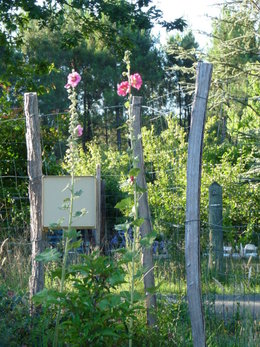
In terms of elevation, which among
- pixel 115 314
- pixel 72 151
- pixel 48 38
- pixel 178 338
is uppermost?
pixel 48 38

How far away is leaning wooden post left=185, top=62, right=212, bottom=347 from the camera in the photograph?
15.4ft

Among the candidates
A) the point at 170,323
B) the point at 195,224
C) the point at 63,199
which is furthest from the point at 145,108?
the point at 195,224

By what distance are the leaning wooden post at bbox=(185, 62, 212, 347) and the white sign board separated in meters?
1.10

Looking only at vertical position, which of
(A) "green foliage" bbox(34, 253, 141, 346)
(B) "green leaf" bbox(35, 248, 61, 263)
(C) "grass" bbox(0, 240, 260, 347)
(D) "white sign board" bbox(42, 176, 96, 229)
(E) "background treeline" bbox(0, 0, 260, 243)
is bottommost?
(C) "grass" bbox(0, 240, 260, 347)

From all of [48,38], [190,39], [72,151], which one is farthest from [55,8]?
[190,39]

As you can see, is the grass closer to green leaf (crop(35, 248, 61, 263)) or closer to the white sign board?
the white sign board

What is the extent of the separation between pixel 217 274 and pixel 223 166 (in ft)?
28.1

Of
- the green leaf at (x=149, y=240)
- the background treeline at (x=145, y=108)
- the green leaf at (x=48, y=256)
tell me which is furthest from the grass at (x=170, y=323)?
the background treeline at (x=145, y=108)

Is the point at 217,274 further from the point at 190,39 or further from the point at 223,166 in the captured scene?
the point at 190,39

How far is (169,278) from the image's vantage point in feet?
21.1

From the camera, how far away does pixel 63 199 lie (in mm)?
6074

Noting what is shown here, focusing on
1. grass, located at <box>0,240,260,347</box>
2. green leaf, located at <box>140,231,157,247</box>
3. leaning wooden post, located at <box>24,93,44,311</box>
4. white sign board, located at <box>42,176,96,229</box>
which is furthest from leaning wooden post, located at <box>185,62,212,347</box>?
leaning wooden post, located at <box>24,93,44,311</box>

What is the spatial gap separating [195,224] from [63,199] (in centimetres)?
170

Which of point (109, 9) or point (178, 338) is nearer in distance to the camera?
point (178, 338)
